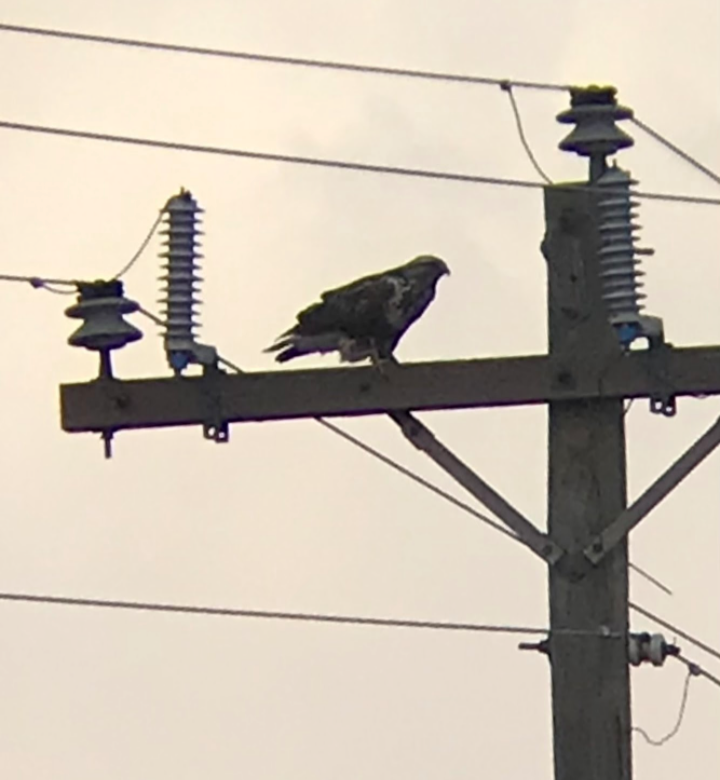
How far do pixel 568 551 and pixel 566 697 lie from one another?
0.48 m

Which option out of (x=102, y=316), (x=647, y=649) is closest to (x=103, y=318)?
(x=102, y=316)

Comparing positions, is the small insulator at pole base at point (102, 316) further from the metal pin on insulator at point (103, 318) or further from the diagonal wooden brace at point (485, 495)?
the diagonal wooden brace at point (485, 495)

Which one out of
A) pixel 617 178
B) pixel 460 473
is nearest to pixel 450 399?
pixel 460 473

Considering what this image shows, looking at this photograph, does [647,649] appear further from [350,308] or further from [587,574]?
[350,308]

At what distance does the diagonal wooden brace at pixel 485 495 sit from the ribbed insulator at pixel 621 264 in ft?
2.21

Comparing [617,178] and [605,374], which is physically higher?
[617,178]

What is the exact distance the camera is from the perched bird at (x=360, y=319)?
36.9 ft

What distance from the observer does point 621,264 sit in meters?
10.2

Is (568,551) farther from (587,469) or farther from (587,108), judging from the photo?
(587,108)

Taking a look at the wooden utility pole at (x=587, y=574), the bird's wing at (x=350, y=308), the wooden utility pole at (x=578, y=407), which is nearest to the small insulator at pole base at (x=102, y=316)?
the wooden utility pole at (x=578, y=407)

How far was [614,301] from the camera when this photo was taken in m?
10.2

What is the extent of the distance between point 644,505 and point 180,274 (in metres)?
1.82

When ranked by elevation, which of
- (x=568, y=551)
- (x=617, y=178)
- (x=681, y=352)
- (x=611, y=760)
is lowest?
(x=611, y=760)

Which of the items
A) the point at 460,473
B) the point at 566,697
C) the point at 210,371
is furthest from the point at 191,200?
the point at 566,697
